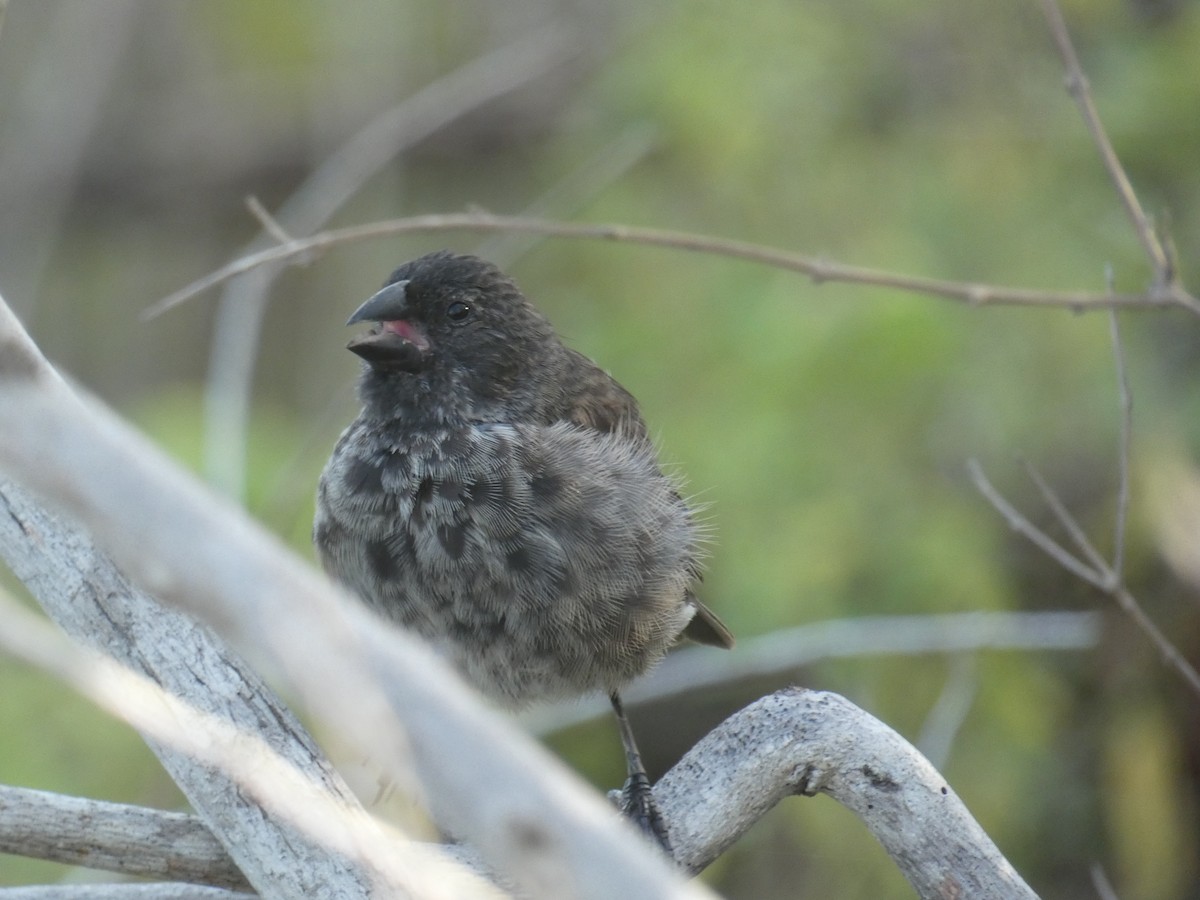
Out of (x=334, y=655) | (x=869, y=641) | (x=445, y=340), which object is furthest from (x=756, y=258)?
(x=334, y=655)

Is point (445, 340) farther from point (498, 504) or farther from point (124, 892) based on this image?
point (124, 892)

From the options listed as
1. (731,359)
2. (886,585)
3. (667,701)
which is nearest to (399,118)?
(731,359)

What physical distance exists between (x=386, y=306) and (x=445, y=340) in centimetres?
17

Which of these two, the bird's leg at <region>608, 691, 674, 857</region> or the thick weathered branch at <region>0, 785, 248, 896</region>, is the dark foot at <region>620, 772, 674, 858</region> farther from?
the thick weathered branch at <region>0, 785, 248, 896</region>

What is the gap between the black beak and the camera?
3266mm

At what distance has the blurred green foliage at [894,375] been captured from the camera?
459 cm

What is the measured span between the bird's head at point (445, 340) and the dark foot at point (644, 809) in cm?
93

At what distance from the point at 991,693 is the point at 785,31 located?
2.50 m

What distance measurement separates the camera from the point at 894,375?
4551 mm

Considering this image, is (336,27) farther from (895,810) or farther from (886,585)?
(895,810)

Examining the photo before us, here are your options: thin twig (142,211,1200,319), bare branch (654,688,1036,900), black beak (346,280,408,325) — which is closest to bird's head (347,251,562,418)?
black beak (346,280,408,325)

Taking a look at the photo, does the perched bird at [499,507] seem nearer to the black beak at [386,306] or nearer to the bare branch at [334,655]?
the black beak at [386,306]

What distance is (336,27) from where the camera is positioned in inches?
321

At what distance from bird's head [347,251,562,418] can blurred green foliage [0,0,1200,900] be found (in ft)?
1.19
